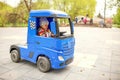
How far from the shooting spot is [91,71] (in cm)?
592

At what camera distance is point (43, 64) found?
552 centimetres

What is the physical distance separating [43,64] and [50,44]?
0.80 m

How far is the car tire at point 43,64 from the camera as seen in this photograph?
5418 millimetres

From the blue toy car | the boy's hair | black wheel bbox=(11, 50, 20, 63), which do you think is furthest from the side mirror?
black wheel bbox=(11, 50, 20, 63)

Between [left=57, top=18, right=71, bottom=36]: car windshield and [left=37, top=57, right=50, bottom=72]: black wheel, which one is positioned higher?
[left=57, top=18, right=71, bottom=36]: car windshield

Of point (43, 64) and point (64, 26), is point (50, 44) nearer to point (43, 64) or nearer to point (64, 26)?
point (43, 64)

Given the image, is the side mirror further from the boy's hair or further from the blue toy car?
the boy's hair

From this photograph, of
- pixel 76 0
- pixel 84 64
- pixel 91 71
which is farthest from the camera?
pixel 76 0

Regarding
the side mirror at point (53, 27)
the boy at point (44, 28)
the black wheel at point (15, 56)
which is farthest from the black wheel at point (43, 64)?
the black wheel at point (15, 56)

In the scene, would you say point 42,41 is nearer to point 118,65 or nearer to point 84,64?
point 84,64

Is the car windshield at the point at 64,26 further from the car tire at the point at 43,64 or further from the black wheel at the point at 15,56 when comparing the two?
the black wheel at the point at 15,56

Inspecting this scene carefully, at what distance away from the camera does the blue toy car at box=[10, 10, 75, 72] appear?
5098 millimetres

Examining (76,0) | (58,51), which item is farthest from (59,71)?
(76,0)

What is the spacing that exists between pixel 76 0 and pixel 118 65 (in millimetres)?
38131
